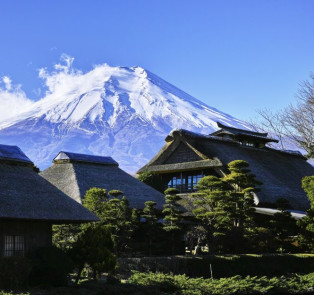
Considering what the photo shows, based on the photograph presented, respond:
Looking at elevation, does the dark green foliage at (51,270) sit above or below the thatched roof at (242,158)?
below

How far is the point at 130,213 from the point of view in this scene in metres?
31.6

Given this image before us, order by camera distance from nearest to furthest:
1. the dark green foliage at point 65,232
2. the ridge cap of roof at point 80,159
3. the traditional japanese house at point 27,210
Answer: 1. the traditional japanese house at point 27,210
2. the dark green foliage at point 65,232
3. the ridge cap of roof at point 80,159

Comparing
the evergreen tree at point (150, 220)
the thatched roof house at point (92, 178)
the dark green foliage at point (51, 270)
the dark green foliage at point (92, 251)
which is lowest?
the dark green foliage at point (51, 270)

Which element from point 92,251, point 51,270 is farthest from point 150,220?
point 51,270

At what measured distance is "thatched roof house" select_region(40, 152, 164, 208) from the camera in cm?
3556

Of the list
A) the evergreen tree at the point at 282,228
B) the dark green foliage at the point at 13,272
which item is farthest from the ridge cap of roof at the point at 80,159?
the dark green foliage at the point at 13,272

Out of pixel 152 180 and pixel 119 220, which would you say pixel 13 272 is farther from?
pixel 152 180

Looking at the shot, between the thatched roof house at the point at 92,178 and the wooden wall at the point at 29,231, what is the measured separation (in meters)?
10.2

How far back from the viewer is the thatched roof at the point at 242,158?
1612 inches

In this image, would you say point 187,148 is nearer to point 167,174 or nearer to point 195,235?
point 167,174

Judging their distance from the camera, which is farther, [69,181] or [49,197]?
[69,181]

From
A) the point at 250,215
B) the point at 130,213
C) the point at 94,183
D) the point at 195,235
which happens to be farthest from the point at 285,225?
the point at 94,183

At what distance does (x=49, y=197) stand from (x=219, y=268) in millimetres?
9019

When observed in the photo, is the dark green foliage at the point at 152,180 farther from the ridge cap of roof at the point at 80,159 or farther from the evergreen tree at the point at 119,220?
the evergreen tree at the point at 119,220
